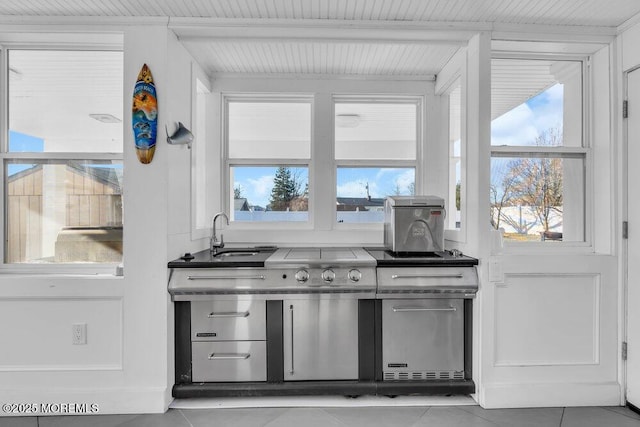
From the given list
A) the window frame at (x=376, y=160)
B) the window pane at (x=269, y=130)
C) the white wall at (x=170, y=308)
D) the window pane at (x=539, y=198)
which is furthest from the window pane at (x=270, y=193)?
the window pane at (x=539, y=198)

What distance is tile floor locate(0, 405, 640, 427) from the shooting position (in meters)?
2.12

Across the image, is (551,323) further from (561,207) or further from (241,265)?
(241,265)

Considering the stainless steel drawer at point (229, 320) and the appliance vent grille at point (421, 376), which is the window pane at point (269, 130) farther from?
the appliance vent grille at point (421, 376)

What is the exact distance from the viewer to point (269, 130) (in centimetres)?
321

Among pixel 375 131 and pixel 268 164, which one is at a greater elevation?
pixel 375 131

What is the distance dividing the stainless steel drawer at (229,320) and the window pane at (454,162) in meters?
1.74

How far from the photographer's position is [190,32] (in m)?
2.35

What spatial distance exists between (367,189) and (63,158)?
7.65 feet

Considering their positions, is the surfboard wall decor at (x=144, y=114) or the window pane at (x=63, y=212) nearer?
the surfboard wall decor at (x=144, y=114)

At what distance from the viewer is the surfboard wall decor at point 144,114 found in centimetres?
226

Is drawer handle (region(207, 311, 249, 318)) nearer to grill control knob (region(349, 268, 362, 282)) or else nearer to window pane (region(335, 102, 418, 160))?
grill control knob (region(349, 268, 362, 282))

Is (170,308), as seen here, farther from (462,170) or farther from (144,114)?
(462,170)

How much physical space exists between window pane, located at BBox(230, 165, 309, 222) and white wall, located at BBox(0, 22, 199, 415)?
3.09 feet

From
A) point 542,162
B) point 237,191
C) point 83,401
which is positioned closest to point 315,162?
point 237,191
